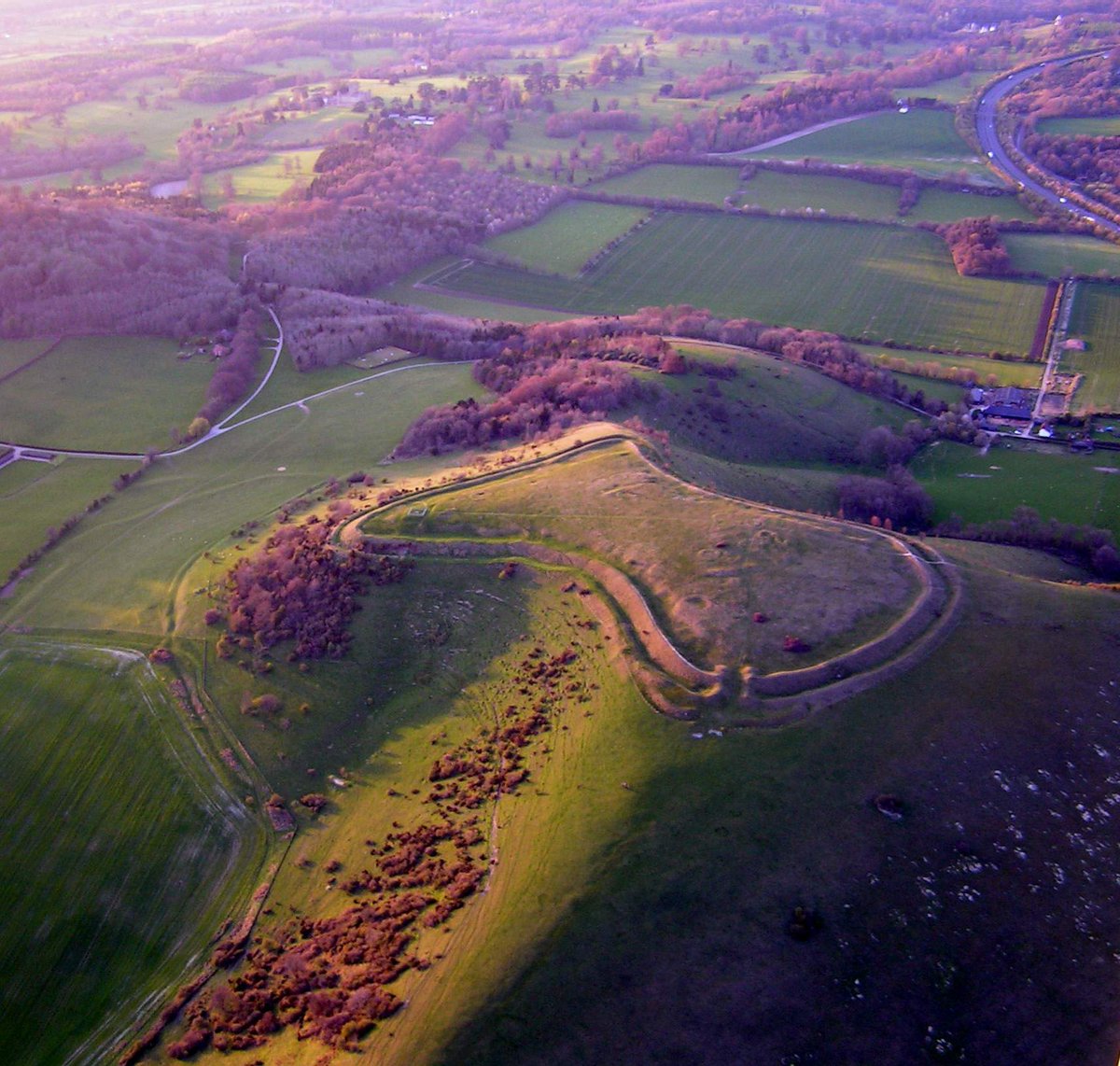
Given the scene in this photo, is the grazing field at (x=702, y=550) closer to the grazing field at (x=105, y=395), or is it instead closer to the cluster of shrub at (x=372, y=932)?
the cluster of shrub at (x=372, y=932)

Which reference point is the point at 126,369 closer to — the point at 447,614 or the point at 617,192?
the point at 447,614

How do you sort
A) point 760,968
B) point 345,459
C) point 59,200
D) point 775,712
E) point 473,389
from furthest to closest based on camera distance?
point 59,200
point 473,389
point 345,459
point 775,712
point 760,968

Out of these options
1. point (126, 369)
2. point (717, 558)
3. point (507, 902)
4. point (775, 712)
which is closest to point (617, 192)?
point (126, 369)

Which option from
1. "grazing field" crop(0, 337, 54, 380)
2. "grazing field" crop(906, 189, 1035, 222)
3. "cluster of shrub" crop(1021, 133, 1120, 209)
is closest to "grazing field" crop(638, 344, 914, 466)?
"grazing field" crop(906, 189, 1035, 222)

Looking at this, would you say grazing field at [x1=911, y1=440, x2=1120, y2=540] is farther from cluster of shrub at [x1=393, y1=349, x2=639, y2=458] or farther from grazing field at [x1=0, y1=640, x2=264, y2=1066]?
grazing field at [x1=0, y1=640, x2=264, y2=1066]

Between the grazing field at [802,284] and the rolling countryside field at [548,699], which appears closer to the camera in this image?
the rolling countryside field at [548,699]

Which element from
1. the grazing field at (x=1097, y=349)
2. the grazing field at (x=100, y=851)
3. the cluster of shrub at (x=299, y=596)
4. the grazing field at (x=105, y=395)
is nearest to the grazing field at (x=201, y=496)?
the cluster of shrub at (x=299, y=596)
